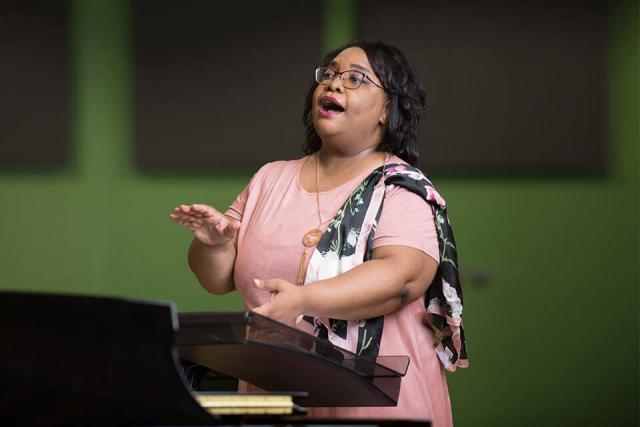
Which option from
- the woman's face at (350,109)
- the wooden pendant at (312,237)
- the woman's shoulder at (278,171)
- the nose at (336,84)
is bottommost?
the wooden pendant at (312,237)

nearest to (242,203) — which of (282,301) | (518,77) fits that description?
(282,301)

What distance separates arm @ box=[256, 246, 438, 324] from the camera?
5.54 feet

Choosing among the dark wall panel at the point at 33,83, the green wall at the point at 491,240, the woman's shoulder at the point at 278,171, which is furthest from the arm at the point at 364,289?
the dark wall panel at the point at 33,83

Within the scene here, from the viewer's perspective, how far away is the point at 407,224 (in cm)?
203

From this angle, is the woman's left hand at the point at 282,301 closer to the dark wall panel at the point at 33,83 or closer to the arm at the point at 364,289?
the arm at the point at 364,289

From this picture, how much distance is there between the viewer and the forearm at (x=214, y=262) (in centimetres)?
216

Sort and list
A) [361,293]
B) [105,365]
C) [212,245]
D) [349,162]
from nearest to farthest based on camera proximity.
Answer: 1. [105,365]
2. [361,293]
3. [212,245]
4. [349,162]

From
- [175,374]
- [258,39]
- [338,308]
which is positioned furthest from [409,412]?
[258,39]

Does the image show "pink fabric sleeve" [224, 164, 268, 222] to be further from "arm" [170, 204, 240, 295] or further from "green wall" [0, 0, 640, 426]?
"green wall" [0, 0, 640, 426]

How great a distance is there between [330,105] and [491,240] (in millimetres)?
2242

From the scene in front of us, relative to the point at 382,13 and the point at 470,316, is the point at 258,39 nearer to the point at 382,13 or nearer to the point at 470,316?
the point at 382,13

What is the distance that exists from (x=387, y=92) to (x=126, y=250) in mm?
2383

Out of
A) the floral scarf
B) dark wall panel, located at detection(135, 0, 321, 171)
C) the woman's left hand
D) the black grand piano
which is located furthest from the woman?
dark wall panel, located at detection(135, 0, 321, 171)

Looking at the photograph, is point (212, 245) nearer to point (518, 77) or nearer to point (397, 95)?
point (397, 95)
